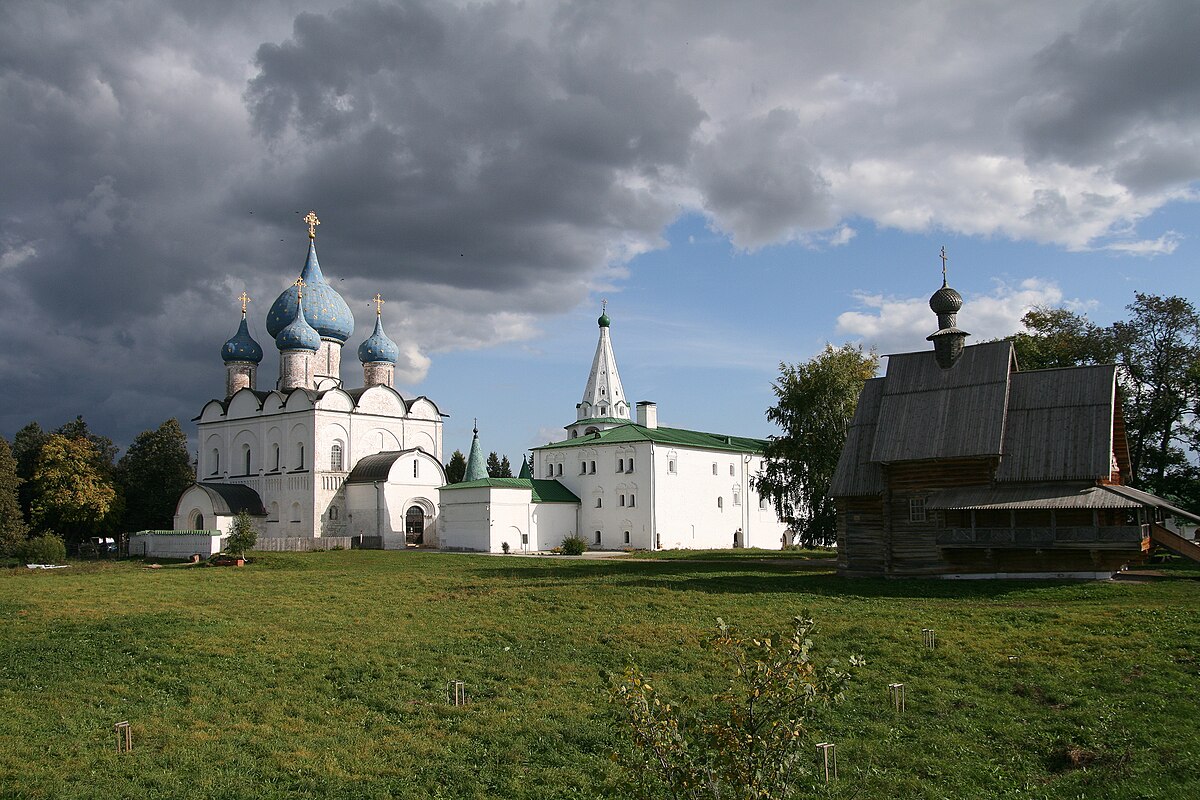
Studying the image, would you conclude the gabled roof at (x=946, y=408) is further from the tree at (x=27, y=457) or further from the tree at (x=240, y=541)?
the tree at (x=27, y=457)

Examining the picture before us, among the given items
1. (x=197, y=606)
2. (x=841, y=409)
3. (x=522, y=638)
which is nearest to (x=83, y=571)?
(x=197, y=606)

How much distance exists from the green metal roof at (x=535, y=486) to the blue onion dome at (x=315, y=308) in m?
13.6

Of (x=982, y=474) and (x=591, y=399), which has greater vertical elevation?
(x=591, y=399)

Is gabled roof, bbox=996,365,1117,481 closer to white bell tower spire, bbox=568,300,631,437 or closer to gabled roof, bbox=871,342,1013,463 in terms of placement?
gabled roof, bbox=871,342,1013,463

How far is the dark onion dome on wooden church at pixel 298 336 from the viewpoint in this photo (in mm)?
49906

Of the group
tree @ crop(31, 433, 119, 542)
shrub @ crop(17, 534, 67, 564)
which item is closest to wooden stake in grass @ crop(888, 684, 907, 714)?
shrub @ crop(17, 534, 67, 564)

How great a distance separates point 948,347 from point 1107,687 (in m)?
13.8

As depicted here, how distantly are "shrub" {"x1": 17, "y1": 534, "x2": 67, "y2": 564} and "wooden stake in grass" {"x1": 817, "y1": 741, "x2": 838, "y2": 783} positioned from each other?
1431 inches

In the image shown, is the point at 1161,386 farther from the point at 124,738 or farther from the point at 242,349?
the point at 242,349

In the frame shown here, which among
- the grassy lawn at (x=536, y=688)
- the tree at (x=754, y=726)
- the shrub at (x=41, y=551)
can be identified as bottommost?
the shrub at (x=41, y=551)

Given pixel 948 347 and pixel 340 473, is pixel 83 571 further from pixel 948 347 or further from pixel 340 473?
pixel 948 347

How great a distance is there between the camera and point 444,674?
12266 millimetres

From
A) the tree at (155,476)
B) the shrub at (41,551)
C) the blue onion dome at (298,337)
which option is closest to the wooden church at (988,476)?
the shrub at (41,551)

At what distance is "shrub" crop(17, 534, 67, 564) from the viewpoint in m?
36.1
